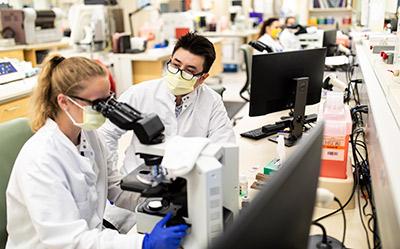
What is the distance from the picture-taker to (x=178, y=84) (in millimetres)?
1786

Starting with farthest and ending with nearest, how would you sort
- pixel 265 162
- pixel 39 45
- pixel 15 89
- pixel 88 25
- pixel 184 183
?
1. pixel 39 45
2. pixel 88 25
3. pixel 15 89
4. pixel 265 162
5. pixel 184 183

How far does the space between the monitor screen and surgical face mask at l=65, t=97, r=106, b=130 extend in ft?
7.51

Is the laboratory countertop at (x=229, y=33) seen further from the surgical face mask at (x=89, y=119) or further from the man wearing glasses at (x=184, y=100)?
the surgical face mask at (x=89, y=119)

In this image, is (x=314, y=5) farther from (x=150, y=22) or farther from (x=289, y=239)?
(x=289, y=239)

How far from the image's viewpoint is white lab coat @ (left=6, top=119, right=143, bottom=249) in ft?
3.37

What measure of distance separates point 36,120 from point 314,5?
7.63 m

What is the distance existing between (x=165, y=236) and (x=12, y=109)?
2161mm

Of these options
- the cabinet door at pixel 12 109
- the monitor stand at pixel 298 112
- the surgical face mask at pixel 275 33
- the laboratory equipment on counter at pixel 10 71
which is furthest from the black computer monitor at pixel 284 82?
the surgical face mask at pixel 275 33

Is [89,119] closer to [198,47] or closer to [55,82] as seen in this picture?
[55,82]

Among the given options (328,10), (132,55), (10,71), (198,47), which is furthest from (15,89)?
(328,10)

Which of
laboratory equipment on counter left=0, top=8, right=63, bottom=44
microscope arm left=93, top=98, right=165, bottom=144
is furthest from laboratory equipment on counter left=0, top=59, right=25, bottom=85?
microscope arm left=93, top=98, right=165, bottom=144

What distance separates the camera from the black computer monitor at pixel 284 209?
474 mm

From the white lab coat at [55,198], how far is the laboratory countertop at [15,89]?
1.54 metres

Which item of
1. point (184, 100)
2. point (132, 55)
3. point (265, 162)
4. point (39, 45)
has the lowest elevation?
point (265, 162)
